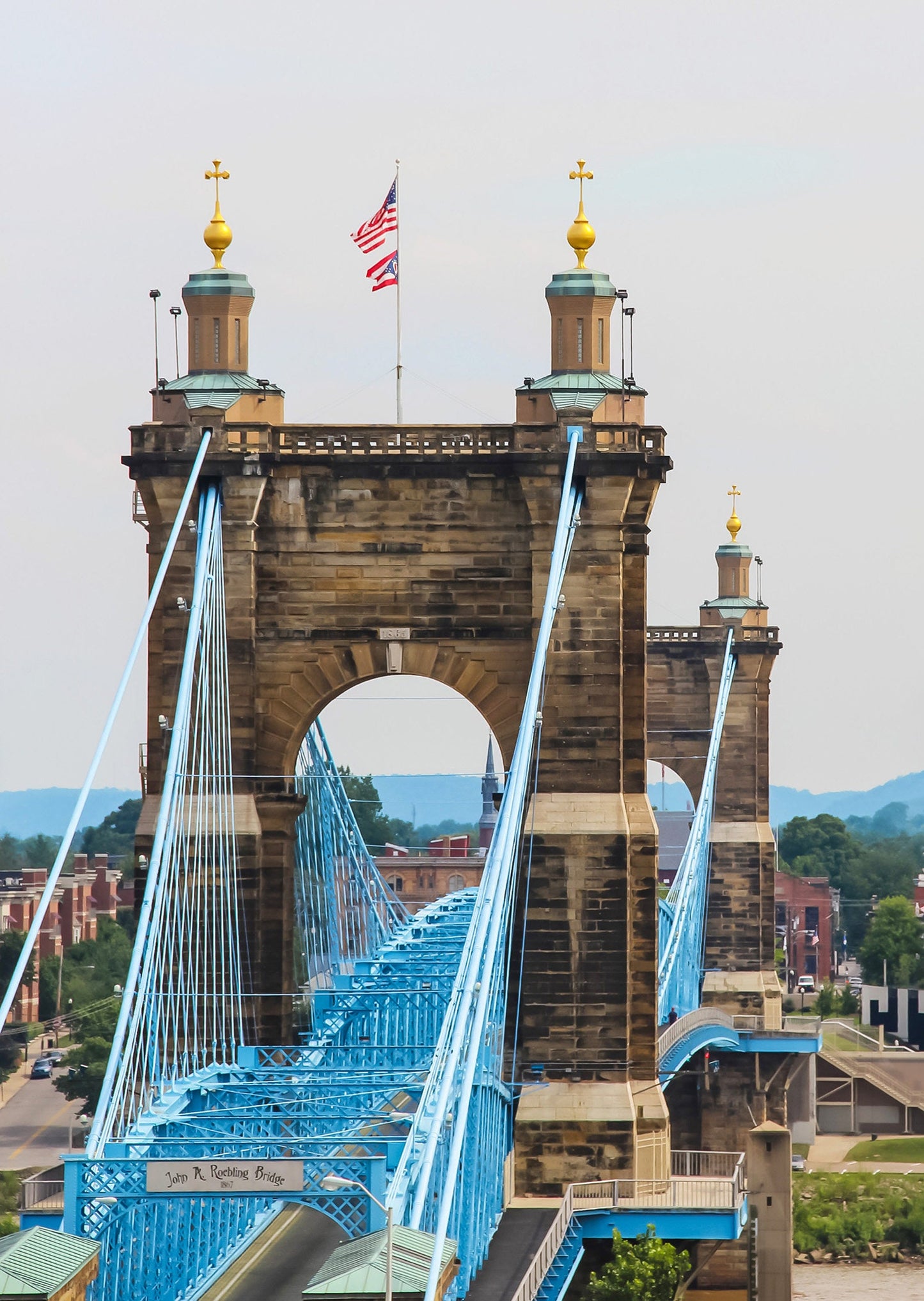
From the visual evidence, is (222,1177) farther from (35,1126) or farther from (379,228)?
(35,1126)

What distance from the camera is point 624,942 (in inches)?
2227

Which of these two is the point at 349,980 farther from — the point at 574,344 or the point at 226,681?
the point at 574,344

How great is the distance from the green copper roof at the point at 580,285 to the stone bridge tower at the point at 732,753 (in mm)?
42035

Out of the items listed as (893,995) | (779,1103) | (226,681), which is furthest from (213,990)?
(893,995)

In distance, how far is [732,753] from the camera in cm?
10181

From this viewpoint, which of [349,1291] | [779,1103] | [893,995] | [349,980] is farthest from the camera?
[893,995]

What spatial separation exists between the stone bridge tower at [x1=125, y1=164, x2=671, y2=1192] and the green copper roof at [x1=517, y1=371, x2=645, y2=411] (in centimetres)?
6

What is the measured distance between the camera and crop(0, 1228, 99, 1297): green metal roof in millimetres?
36875

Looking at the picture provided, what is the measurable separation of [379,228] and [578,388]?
204 inches

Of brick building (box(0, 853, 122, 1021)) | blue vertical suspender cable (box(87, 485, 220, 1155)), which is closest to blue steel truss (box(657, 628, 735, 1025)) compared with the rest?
blue vertical suspender cable (box(87, 485, 220, 1155))

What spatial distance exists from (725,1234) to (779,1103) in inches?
1682

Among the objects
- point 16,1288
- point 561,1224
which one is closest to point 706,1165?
point 561,1224

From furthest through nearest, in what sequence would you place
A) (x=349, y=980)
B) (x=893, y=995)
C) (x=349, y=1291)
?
1. (x=893, y=995)
2. (x=349, y=980)
3. (x=349, y=1291)

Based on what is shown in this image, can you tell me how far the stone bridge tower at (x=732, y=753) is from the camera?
100188 mm
